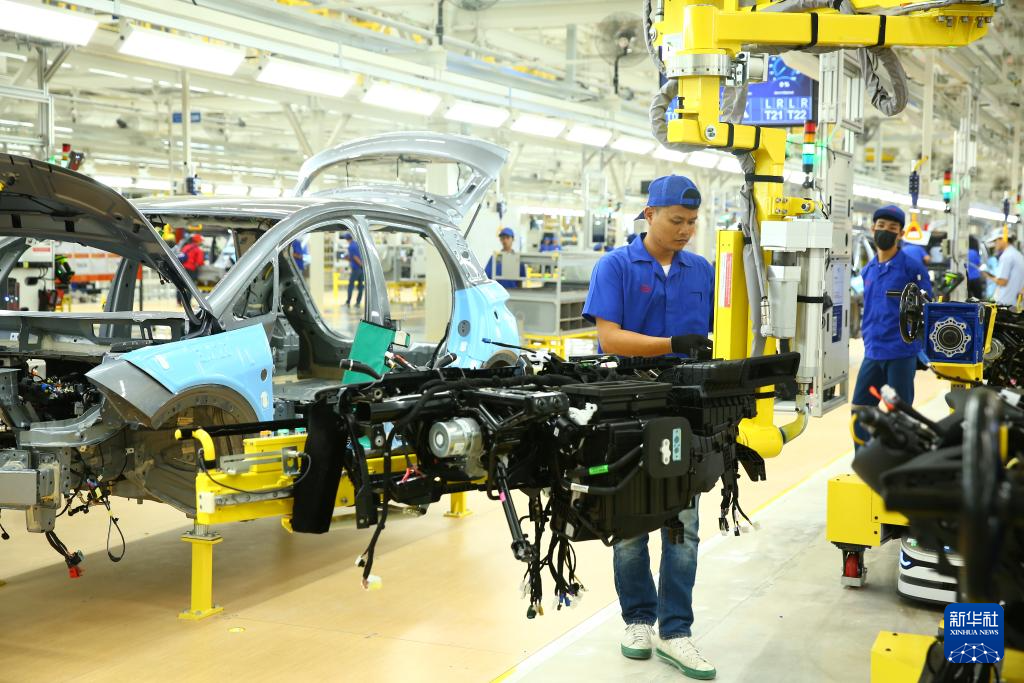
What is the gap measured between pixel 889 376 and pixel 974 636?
4.30m

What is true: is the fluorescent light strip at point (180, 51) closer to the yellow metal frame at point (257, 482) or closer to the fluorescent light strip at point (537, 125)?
the fluorescent light strip at point (537, 125)

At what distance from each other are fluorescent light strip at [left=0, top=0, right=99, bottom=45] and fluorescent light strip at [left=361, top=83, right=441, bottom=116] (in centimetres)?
310

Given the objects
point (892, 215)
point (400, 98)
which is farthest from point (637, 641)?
point (400, 98)

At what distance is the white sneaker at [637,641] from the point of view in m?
3.90

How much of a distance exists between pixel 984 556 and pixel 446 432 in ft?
5.02

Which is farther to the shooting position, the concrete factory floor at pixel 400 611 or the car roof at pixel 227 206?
the car roof at pixel 227 206

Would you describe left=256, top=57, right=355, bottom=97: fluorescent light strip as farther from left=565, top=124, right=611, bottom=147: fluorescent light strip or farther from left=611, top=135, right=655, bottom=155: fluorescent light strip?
left=611, top=135, right=655, bottom=155: fluorescent light strip

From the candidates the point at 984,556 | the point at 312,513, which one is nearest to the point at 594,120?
the point at 312,513

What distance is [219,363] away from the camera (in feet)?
14.8

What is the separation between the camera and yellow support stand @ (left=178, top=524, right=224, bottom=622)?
4.36m

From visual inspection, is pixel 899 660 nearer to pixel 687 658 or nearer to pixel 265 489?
pixel 687 658

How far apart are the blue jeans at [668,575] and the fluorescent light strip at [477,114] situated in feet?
28.6

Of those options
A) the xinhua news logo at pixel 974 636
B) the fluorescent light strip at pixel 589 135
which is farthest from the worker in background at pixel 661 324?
the fluorescent light strip at pixel 589 135

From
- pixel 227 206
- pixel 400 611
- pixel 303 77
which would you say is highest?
pixel 303 77
